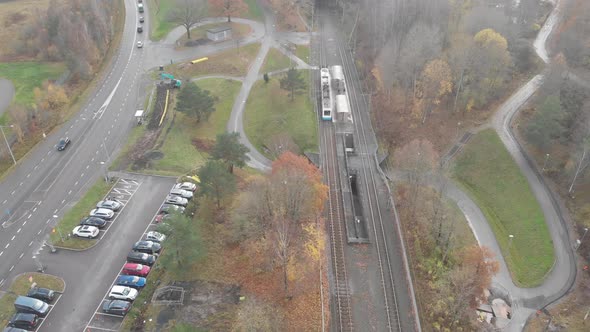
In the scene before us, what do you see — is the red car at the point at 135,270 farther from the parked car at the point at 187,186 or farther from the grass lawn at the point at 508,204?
the grass lawn at the point at 508,204

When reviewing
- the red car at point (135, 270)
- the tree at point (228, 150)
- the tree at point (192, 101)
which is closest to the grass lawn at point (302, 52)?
the tree at point (192, 101)

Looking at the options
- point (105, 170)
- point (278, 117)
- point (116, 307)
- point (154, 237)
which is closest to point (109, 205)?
point (154, 237)

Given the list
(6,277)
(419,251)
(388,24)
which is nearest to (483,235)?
(419,251)

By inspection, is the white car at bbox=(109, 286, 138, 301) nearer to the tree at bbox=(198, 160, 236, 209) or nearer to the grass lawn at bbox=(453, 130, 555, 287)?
the tree at bbox=(198, 160, 236, 209)

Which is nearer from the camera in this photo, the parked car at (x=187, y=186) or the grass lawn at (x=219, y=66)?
the parked car at (x=187, y=186)

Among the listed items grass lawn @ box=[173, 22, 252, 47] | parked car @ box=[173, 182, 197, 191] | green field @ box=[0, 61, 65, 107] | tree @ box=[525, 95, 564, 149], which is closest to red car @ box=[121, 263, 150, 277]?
parked car @ box=[173, 182, 197, 191]
